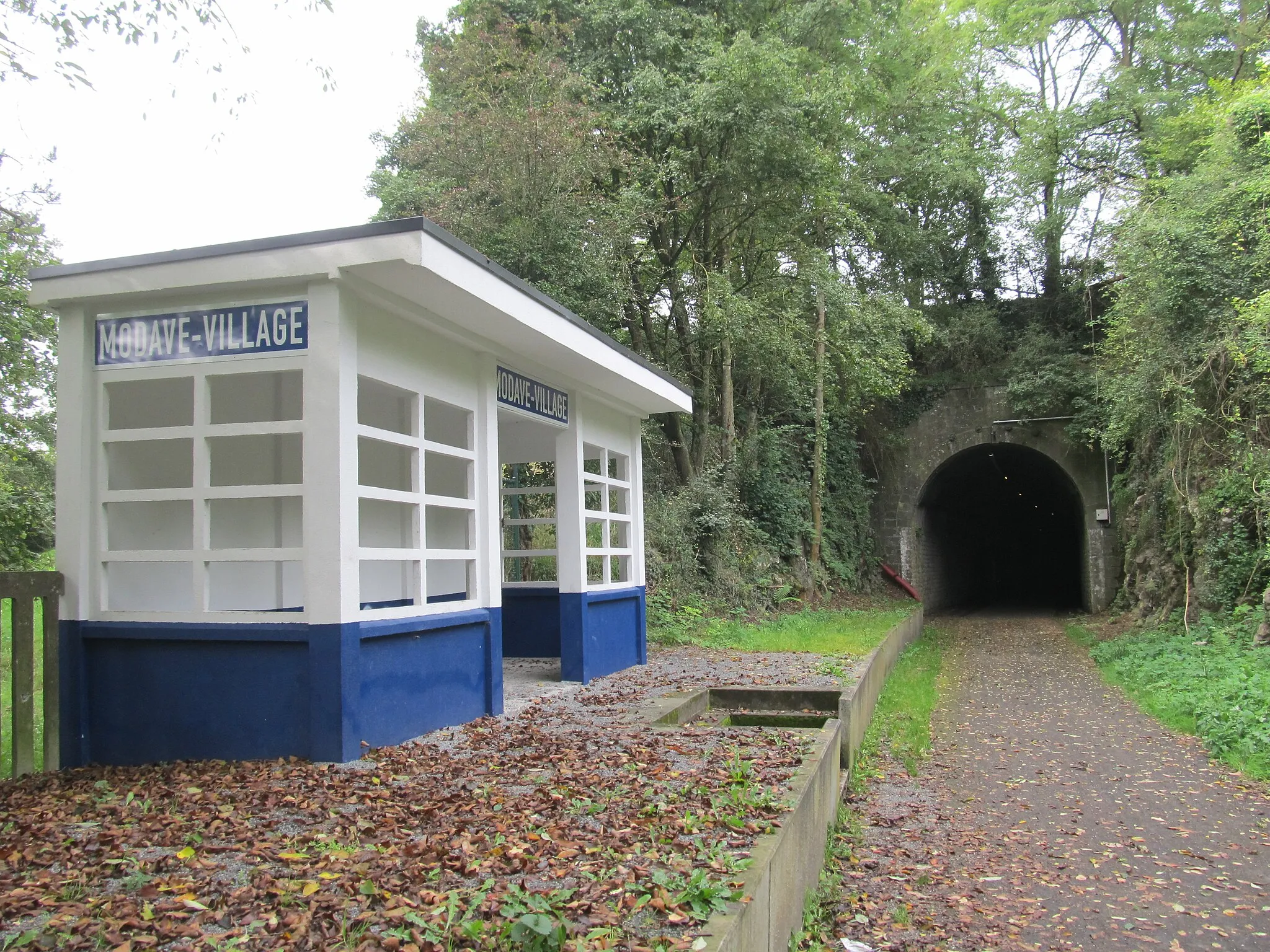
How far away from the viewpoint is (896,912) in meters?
4.51

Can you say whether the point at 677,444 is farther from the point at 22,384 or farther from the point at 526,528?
the point at 22,384

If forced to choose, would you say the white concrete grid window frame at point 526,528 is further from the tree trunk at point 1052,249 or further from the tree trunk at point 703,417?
the tree trunk at point 1052,249

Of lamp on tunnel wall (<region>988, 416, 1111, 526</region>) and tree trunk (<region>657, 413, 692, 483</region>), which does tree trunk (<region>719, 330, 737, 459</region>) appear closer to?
tree trunk (<region>657, 413, 692, 483</region>)

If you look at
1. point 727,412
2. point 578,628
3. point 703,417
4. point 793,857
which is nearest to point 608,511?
point 578,628

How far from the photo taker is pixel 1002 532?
112 feet

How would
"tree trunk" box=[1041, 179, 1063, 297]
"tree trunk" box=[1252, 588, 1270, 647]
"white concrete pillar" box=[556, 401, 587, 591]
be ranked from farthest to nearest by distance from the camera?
"tree trunk" box=[1041, 179, 1063, 297] → "tree trunk" box=[1252, 588, 1270, 647] → "white concrete pillar" box=[556, 401, 587, 591]

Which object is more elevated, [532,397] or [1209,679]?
[532,397]

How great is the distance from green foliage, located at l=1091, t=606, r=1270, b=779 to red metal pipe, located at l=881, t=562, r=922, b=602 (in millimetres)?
8160

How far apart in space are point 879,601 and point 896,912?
16.3m

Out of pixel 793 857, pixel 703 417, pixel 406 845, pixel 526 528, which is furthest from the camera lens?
pixel 703 417

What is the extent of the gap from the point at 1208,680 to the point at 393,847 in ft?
28.4

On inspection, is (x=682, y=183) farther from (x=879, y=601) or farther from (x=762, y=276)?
(x=879, y=601)

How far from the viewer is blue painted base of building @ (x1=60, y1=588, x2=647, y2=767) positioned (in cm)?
513

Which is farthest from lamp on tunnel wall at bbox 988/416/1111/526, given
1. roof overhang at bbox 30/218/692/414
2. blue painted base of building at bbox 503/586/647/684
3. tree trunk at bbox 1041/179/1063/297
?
roof overhang at bbox 30/218/692/414
